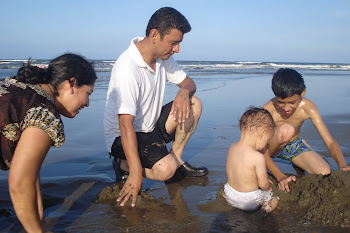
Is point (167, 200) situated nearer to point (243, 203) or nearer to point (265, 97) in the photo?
point (243, 203)

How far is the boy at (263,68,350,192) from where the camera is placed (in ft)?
11.9

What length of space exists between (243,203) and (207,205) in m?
0.32

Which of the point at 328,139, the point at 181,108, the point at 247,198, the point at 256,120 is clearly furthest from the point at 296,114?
the point at 247,198

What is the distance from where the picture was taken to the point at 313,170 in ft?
12.1

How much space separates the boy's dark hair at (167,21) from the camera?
343 centimetres

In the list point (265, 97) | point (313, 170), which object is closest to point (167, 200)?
point (313, 170)

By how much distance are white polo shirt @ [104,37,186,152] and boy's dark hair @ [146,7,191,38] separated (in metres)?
0.31

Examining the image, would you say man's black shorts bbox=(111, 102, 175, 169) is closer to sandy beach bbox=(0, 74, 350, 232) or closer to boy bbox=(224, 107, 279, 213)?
sandy beach bbox=(0, 74, 350, 232)

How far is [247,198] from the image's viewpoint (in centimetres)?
291

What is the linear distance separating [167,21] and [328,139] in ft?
6.96

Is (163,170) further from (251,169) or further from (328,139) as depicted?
(328,139)

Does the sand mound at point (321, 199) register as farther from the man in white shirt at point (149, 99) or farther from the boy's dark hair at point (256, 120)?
the man in white shirt at point (149, 99)

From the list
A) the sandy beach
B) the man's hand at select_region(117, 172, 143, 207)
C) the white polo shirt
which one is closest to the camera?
the sandy beach

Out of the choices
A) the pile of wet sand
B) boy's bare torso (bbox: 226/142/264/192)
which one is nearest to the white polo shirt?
the pile of wet sand
